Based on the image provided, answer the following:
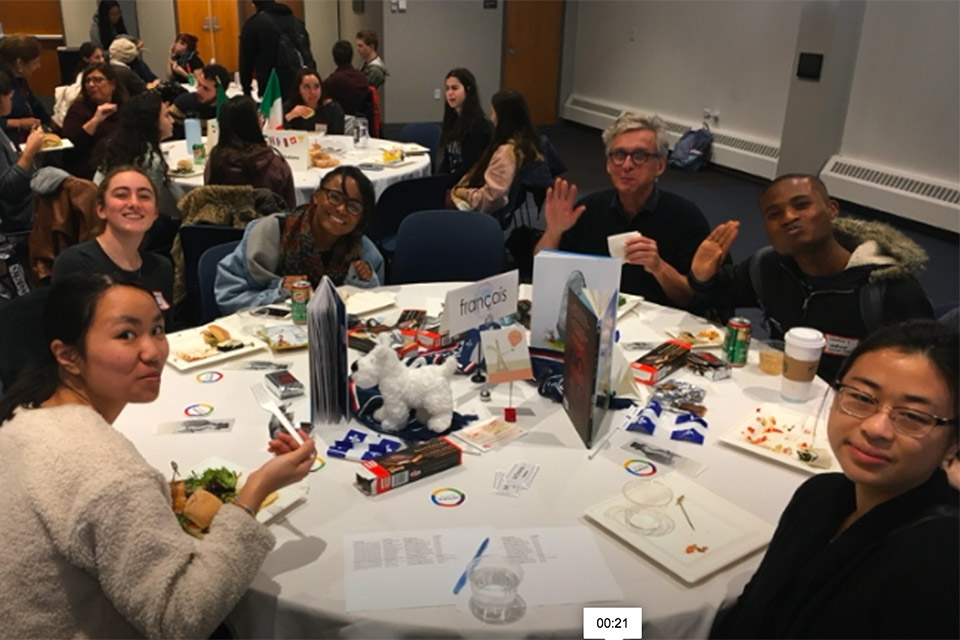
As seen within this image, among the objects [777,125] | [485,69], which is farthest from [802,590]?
[485,69]

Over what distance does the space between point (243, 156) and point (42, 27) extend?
31.9ft

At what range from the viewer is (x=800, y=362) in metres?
2.28

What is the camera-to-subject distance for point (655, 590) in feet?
5.01

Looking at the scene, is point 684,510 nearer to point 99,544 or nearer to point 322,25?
point 99,544

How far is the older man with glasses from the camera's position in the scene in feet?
10.4

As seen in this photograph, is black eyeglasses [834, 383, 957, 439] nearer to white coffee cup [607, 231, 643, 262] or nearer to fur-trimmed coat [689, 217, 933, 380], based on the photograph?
fur-trimmed coat [689, 217, 933, 380]

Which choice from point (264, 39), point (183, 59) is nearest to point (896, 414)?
point (264, 39)

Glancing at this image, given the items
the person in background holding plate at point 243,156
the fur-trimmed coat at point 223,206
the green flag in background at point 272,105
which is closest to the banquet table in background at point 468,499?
the fur-trimmed coat at point 223,206

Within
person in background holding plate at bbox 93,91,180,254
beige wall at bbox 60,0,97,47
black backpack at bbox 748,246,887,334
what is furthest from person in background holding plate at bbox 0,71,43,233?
beige wall at bbox 60,0,97,47

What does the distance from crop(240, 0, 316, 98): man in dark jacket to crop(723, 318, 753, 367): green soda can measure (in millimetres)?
5908

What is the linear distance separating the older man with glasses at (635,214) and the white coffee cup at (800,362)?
78 cm

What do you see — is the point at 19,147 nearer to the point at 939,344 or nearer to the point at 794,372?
the point at 794,372

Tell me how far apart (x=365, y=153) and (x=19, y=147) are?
2.53 meters
